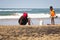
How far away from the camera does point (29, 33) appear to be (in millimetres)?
7910

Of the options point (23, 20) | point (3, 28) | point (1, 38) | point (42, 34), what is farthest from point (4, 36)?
point (23, 20)

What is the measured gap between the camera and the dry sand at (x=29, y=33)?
7699 mm

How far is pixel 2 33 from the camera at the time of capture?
7793mm

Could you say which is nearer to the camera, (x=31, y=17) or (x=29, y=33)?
(x=29, y=33)

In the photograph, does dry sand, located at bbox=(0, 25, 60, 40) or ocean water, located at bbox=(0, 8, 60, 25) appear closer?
dry sand, located at bbox=(0, 25, 60, 40)

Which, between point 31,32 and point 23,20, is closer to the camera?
point 31,32

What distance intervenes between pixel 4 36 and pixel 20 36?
53 centimetres

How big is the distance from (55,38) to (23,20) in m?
4.71

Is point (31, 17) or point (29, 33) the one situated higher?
point (31, 17)

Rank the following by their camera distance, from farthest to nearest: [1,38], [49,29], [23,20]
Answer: [23,20] < [49,29] < [1,38]

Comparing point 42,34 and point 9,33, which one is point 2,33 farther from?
point 42,34

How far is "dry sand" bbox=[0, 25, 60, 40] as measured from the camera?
7699 millimetres

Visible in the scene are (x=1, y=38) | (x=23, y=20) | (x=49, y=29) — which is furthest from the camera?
(x=23, y=20)

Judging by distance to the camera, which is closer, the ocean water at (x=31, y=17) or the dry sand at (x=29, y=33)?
the dry sand at (x=29, y=33)
